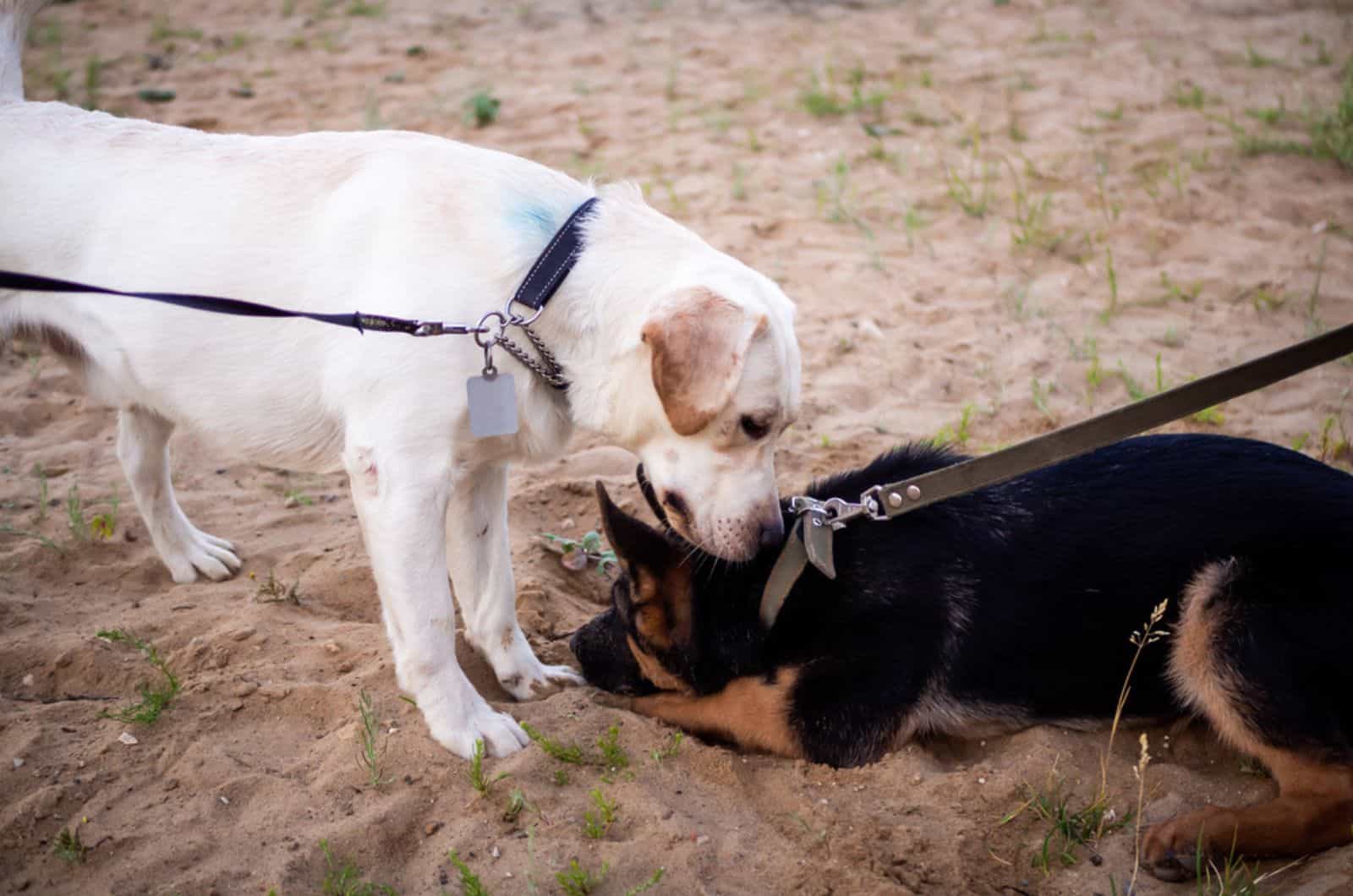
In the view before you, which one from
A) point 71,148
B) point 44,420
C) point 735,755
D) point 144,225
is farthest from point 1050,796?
point 44,420

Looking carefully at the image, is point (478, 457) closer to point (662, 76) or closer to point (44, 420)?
point (44, 420)

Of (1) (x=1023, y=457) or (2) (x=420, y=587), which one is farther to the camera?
(2) (x=420, y=587)

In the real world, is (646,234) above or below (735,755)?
above

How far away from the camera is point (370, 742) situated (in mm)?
3045

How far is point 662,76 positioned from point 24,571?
21.4 ft

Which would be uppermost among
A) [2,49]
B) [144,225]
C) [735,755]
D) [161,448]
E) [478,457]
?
[2,49]

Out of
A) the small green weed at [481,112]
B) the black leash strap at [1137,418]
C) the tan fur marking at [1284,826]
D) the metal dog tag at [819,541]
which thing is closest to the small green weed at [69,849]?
the metal dog tag at [819,541]

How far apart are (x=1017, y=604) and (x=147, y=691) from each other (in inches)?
102

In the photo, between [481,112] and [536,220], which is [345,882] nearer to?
A: [536,220]

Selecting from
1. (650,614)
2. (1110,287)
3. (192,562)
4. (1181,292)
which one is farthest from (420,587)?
(1181,292)

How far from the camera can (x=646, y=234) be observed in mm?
3166

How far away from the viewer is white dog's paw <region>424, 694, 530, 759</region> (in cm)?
311

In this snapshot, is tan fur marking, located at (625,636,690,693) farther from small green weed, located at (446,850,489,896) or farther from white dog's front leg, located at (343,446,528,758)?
small green weed, located at (446,850,489,896)

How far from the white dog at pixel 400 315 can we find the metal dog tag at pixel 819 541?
102mm
